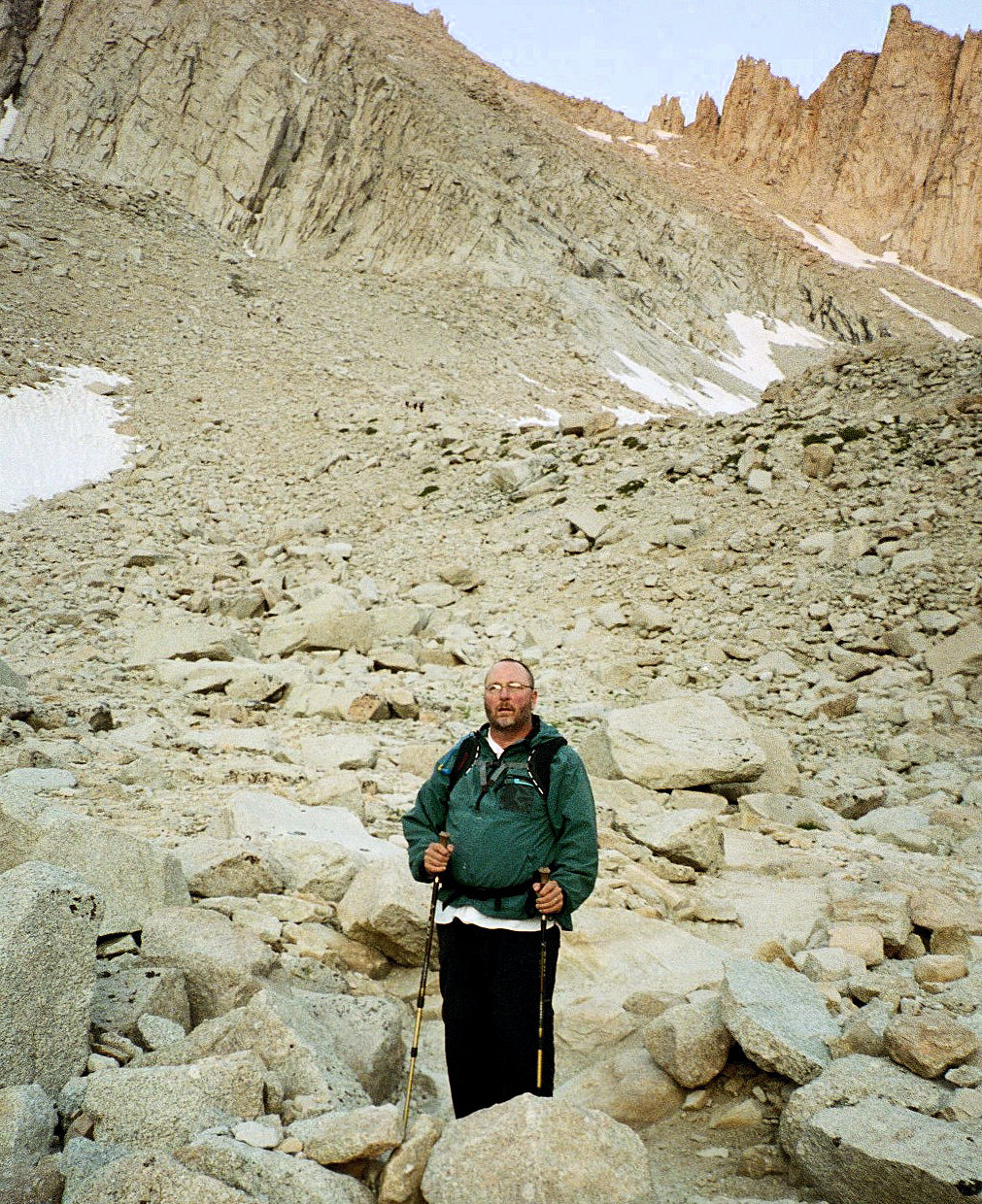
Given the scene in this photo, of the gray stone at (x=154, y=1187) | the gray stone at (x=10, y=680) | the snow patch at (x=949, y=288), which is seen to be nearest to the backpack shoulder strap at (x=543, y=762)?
the gray stone at (x=154, y=1187)

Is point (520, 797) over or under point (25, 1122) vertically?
over

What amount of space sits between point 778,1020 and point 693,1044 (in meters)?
0.42

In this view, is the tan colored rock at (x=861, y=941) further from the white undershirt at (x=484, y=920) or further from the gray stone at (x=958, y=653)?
the gray stone at (x=958, y=653)

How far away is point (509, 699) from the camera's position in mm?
3754

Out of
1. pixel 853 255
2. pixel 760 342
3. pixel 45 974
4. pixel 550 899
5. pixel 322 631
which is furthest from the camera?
pixel 853 255

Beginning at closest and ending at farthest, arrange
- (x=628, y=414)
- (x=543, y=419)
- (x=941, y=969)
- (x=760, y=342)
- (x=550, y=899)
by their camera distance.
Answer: (x=550, y=899) < (x=941, y=969) < (x=543, y=419) < (x=628, y=414) < (x=760, y=342)

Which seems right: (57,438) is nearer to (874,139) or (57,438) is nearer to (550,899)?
(550,899)

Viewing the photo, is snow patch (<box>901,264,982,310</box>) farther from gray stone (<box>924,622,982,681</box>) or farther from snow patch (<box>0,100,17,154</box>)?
gray stone (<box>924,622,982,681</box>)

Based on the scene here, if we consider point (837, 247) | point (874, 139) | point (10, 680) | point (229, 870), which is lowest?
point (10, 680)

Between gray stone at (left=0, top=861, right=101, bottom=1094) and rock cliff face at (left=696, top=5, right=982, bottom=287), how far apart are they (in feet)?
387

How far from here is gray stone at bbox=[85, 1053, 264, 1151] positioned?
10.00 feet

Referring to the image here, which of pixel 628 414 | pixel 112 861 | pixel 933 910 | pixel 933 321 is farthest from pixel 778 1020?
pixel 933 321

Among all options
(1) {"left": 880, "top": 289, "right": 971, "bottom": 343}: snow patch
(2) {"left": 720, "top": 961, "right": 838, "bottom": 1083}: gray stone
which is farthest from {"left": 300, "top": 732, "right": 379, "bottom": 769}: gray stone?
(1) {"left": 880, "top": 289, "right": 971, "bottom": 343}: snow patch

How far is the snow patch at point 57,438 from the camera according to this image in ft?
65.6
